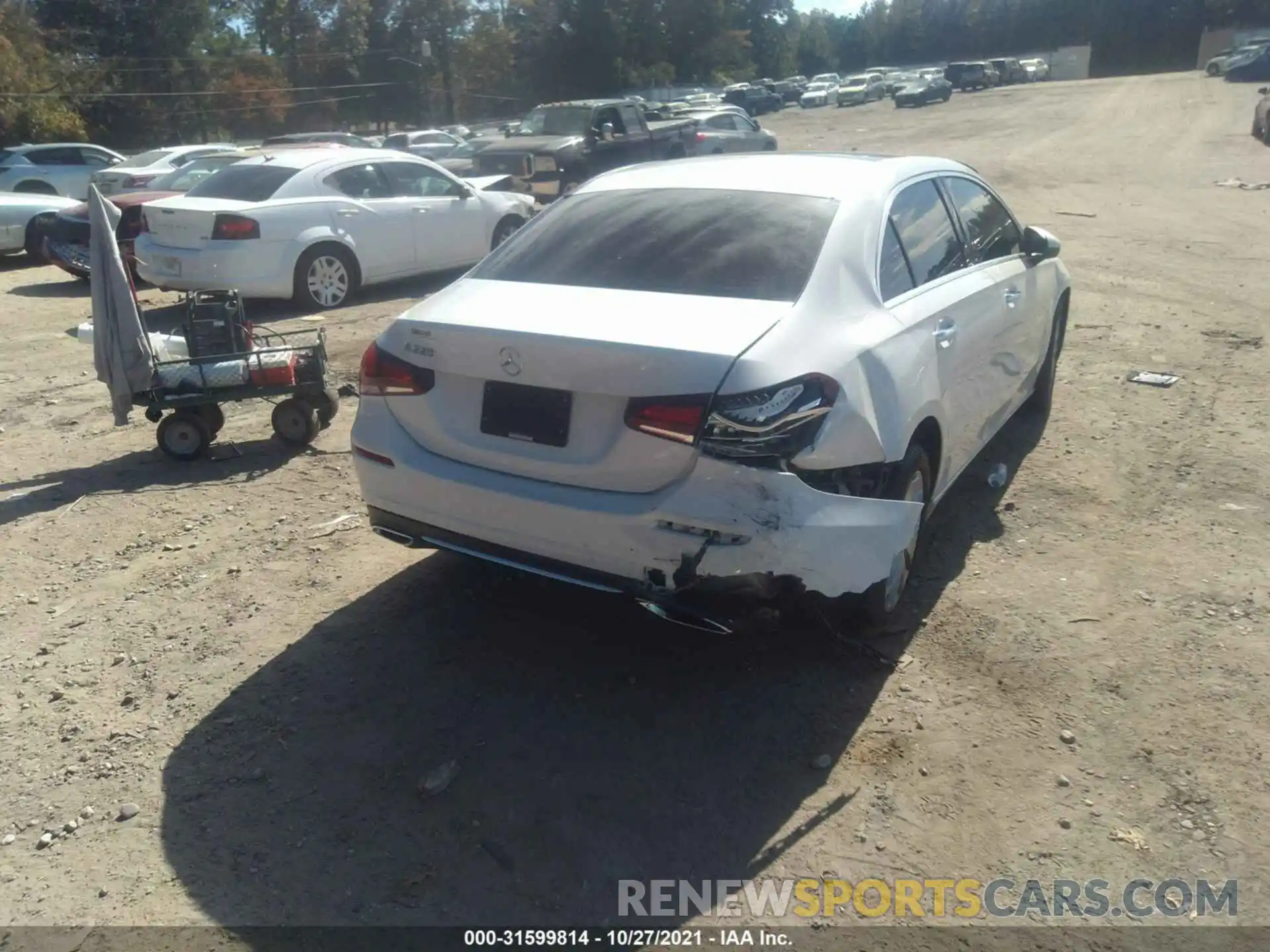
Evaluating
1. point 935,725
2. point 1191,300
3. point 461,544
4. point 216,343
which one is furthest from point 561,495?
point 1191,300

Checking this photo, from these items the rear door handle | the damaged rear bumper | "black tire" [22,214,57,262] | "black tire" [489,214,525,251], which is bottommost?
"black tire" [22,214,57,262]

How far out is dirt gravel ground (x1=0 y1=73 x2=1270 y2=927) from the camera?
3.14 meters

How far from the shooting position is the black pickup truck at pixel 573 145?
1845 cm

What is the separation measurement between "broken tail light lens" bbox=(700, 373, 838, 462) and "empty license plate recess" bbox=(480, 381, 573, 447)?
0.52m

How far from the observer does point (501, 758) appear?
359cm

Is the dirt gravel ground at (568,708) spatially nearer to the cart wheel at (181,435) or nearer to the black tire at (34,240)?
the cart wheel at (181,435)

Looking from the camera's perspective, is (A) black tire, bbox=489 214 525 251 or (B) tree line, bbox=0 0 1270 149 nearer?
(A) black tire, bbox=489 214 525 251

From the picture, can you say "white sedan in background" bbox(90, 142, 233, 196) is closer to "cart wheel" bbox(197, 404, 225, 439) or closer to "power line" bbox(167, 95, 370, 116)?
"cart wheel" bbox(197, 404, 225, 439)

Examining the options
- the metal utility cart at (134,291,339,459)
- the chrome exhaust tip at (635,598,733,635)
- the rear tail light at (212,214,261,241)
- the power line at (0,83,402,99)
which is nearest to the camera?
the chrome exhaust tip at (635,598,733,635)

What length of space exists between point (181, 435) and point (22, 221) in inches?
416

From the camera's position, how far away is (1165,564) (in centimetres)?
488

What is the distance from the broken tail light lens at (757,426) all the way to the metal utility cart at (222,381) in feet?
12.0

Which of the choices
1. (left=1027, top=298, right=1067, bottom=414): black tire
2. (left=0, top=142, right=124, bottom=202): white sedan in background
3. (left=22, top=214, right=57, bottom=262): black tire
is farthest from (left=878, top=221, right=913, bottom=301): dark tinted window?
(left=0, top=142, right=124, bottom=202): white sedan in background

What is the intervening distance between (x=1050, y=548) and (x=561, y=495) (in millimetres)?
2564
